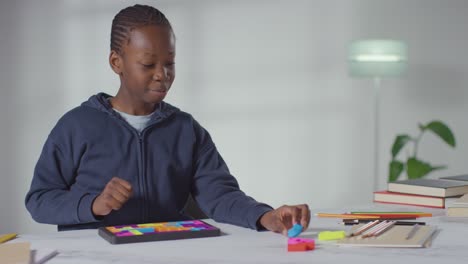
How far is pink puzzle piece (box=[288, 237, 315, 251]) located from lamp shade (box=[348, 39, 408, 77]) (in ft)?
9.47

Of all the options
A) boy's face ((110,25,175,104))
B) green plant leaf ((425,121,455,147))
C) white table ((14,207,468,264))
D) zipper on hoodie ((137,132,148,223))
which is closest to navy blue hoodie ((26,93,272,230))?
zipper on hoodie ((137,132,148,223))

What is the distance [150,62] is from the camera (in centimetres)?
158

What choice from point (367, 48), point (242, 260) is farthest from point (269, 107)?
point (242, 260)

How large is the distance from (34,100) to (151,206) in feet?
8.45

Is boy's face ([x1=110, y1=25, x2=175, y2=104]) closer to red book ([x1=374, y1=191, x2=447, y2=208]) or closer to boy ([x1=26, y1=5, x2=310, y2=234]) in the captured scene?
boy ([x1=26, y1=5, x2=310, y2=234])

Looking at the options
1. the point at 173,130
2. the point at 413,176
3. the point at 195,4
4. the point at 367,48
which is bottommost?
the point at 413,176

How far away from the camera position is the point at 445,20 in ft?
15.5

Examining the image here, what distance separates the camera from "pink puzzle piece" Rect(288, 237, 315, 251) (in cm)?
120

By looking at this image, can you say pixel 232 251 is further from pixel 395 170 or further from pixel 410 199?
pixel 395 170

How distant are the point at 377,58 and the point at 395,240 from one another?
9.43 feet

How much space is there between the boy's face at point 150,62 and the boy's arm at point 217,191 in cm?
21

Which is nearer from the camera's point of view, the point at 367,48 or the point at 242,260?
the point at 242,260

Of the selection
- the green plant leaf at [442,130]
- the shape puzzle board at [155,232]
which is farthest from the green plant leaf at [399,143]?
the shape puzzle board at [155,232]

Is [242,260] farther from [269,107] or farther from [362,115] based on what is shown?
[362,115]
